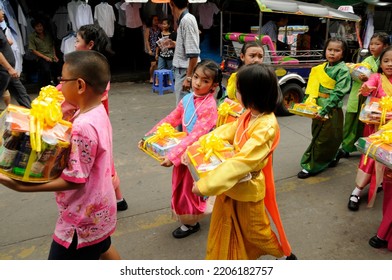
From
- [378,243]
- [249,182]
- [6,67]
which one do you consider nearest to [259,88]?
[249,182]

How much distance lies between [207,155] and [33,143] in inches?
31.2

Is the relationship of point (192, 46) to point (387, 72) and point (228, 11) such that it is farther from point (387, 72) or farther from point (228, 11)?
point (228, 11)

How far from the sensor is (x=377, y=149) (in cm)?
217

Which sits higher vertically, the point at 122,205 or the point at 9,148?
the point at 9,148

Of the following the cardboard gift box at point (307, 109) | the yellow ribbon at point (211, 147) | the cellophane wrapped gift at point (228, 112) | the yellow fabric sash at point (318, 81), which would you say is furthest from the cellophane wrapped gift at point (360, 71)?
the yellow ribbon at point (211, 147)

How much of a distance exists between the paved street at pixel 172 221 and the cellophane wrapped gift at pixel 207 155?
3.30 feet

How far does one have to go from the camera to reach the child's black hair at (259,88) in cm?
→ 178

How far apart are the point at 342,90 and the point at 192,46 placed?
5.04 feet

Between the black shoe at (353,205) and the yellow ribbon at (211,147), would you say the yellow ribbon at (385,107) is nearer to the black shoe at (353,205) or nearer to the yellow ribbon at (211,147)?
the black shoe at (353,205)

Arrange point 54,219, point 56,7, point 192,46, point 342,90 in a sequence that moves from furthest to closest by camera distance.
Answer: point 56,7 < point 192,46 < point 342,90 < point 54,219

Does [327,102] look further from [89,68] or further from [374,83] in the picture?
[89,68]

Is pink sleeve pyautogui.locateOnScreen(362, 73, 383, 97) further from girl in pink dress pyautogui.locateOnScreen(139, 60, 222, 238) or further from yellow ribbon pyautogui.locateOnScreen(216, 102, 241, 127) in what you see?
girl in pink dress pyautogui.locateOnScreen(139, 60, 222, 238)
